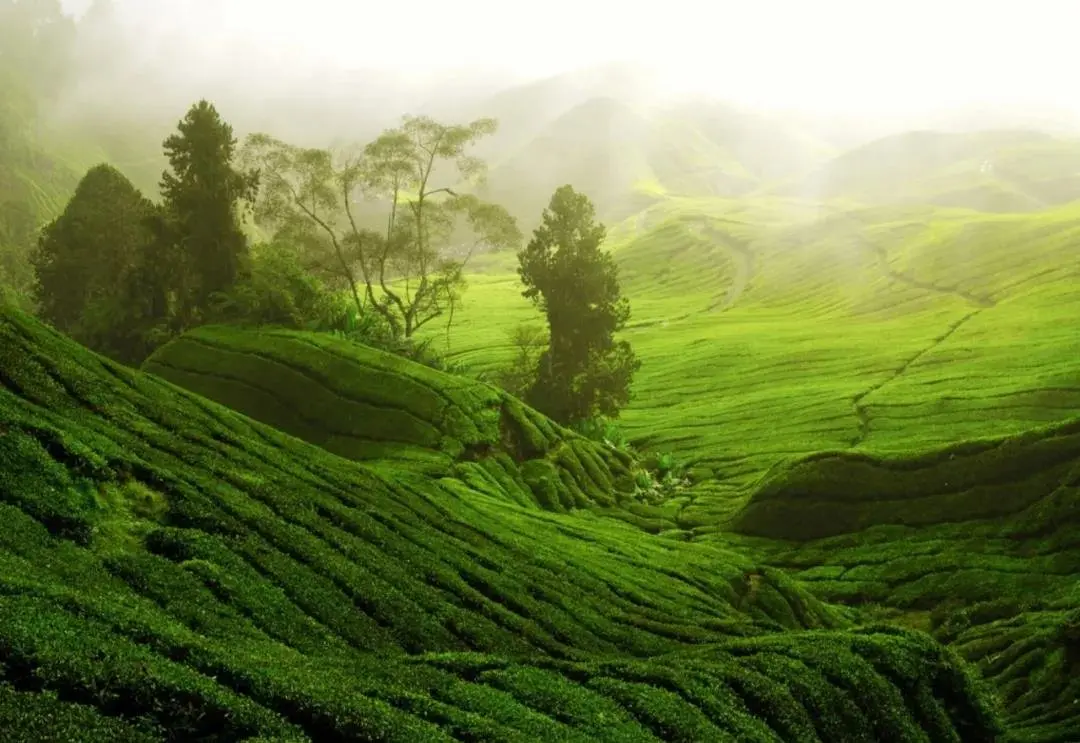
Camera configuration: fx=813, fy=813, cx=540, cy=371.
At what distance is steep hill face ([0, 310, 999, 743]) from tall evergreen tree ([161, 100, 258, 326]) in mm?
24831

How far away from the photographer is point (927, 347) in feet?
404

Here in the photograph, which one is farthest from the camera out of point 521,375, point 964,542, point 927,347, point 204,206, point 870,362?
point 927,347

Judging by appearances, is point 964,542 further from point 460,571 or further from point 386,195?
point 386,195

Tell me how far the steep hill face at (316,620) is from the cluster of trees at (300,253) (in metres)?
24.9

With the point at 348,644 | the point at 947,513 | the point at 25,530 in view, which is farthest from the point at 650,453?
the point at 25,530

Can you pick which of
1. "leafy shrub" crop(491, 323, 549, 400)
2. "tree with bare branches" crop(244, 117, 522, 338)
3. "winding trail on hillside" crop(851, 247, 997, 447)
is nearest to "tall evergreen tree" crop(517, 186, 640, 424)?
"leafy shrub" crop(491, 323, 549, 400)

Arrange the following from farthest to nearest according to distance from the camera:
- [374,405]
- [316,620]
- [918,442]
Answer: [918,442] → [374,405] → [316,620]

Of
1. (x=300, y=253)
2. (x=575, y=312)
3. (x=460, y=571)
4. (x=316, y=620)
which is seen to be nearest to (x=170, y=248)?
(x=300, y=253)

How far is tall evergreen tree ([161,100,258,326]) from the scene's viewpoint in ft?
178

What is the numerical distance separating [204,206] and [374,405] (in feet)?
65.2

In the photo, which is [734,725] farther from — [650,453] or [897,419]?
[897,419]

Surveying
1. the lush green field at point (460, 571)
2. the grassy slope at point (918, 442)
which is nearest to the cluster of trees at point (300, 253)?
the lush green field at point (460, 571)

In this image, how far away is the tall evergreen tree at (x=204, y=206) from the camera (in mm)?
54344

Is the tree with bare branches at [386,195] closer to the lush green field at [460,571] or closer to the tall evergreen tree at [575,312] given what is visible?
the tall evergreen tree at [575,312]
